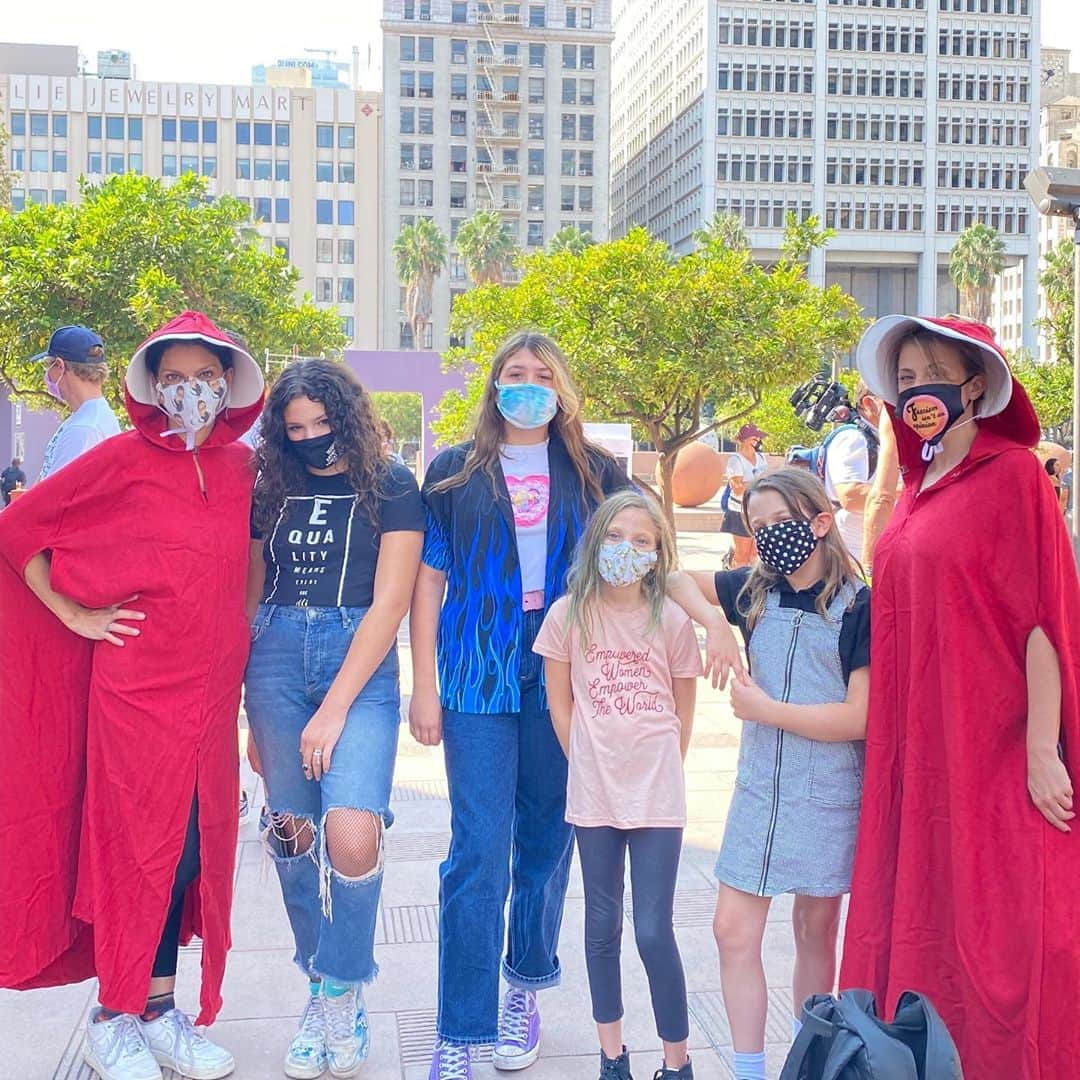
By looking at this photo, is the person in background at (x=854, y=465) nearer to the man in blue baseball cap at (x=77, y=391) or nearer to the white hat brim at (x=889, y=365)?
the white hat brim at (x=889, y=365)

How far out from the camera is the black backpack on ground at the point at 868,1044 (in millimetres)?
2211

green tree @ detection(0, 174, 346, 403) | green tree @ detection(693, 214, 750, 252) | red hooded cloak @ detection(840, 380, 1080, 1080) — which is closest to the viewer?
red hooded cloak @ detection(840, 380, 1080, 1080)

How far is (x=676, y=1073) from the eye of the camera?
10.3 feet

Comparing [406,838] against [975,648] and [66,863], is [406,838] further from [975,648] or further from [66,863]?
[975,648]

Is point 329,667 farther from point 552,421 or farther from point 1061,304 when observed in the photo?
point 1061,304

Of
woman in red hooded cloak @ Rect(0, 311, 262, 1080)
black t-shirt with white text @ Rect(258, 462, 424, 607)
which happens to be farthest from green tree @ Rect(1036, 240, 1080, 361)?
woman in red hooded cloak @ Rect(0, 311, 262, 1080)

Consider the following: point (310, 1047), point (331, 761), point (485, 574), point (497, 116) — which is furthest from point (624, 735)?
point (497, 116)

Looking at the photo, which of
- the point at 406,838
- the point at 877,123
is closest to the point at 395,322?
the point at 877,123

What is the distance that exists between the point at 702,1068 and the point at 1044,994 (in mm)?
1065

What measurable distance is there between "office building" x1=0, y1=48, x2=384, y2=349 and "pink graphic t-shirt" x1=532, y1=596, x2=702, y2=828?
8637 cm

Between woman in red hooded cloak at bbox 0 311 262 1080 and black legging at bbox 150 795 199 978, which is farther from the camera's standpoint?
black legging at bbox 150 795 199 978

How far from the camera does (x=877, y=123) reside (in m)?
85.4

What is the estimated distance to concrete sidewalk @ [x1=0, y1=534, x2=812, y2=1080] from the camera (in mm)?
3459

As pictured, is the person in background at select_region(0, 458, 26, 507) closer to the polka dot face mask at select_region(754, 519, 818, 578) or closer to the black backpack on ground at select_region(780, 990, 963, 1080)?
the polka dot face mask at select_region(754, 519, 818, 578)
